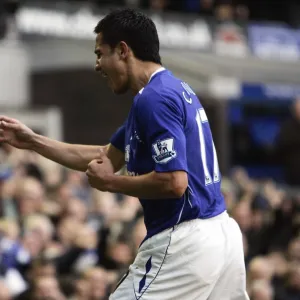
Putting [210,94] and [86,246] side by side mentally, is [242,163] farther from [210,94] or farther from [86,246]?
[86,246]

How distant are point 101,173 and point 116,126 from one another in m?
13.1

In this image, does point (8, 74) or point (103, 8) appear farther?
point (103, 8)

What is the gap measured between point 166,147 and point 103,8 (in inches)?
555

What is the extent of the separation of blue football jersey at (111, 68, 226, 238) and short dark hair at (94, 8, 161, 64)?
126 mm

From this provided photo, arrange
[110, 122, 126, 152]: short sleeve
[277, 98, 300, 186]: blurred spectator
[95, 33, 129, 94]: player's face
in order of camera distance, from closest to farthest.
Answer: [95, 33, 129, 94]: player's face < [110, 122, 126, 152]: short sleeve < [277, 98, 300, 186]: blurred spectator

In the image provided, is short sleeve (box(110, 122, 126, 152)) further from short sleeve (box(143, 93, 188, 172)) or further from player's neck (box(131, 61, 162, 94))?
short sleeve (box(143, 93, 188, 172))

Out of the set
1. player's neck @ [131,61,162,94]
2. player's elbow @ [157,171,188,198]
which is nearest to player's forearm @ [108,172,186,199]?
player's elbow @ [157,171,188,198]

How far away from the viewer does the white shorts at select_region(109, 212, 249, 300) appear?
5.29 m

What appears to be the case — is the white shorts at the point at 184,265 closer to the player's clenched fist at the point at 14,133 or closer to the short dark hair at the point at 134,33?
the short dark hair at the point at 134,33

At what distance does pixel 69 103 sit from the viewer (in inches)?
730

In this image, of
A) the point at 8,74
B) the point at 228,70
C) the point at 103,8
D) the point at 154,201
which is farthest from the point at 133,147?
the point at 228,70

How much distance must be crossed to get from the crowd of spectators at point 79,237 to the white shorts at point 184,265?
3297mm

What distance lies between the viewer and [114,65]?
214 inches

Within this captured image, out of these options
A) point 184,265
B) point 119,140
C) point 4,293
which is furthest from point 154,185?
point 4,293
